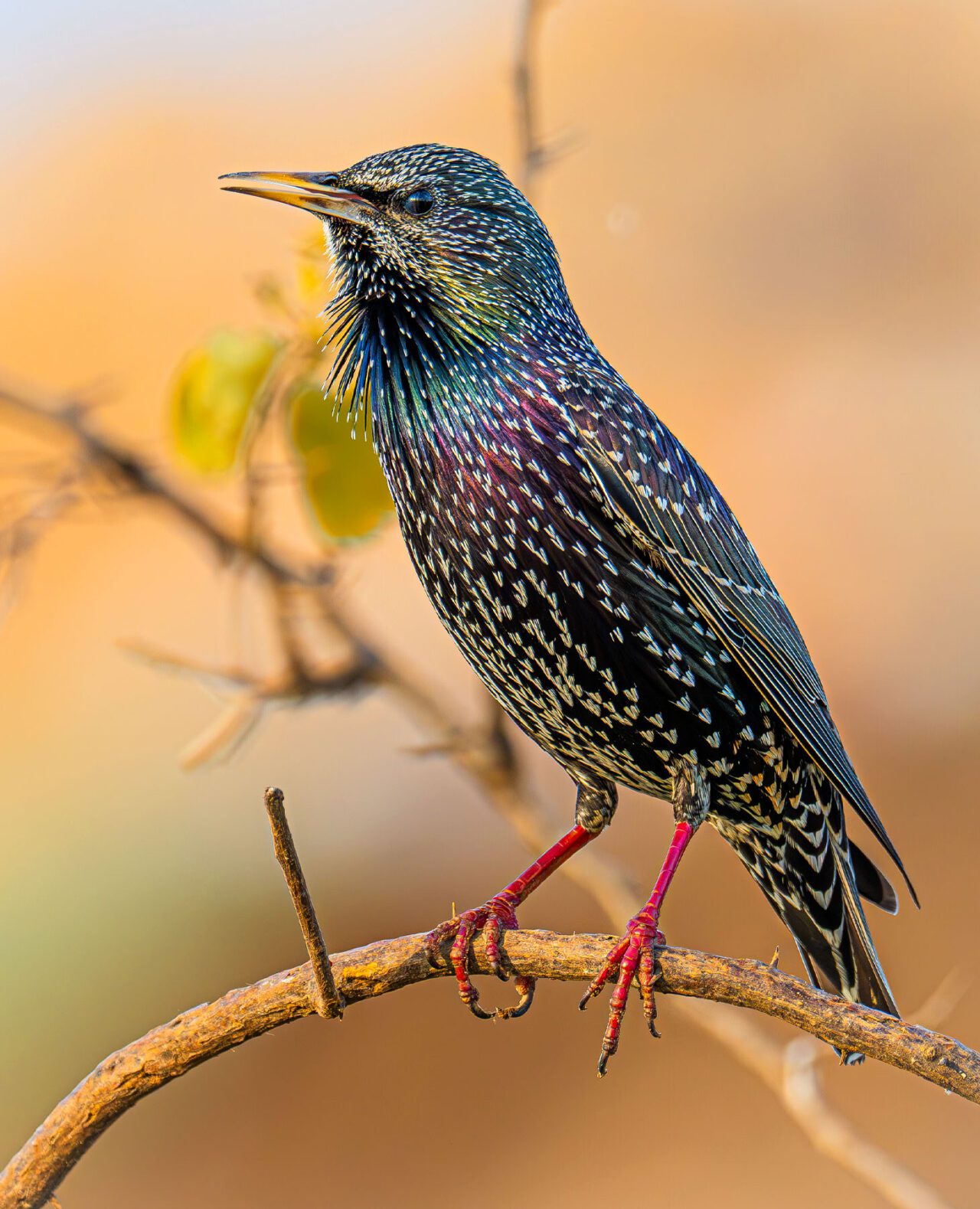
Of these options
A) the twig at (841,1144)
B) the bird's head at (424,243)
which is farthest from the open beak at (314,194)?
the twig at (841,1144)

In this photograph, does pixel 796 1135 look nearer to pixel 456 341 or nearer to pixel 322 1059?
pixel 322 1059

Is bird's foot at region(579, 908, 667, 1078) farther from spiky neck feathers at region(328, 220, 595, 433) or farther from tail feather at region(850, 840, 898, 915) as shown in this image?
spiky neck feathers at region(328, 220, 595, 433)

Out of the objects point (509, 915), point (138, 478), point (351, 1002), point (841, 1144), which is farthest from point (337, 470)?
point (841, 1144)

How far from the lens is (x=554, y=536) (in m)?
2.46

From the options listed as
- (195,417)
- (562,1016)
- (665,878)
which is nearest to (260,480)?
(195,417)

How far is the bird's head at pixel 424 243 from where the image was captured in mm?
2639

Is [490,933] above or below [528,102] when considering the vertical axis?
below

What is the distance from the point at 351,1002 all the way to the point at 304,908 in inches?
18.0

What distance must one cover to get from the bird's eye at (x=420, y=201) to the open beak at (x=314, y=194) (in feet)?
0.25

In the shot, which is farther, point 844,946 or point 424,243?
point 844,946

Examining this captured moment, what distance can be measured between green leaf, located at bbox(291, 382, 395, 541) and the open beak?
40 cm

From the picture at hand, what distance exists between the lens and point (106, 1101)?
2.22 m

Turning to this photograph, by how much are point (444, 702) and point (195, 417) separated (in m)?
1.04

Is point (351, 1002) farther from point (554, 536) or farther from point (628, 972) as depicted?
point (554, 536)
